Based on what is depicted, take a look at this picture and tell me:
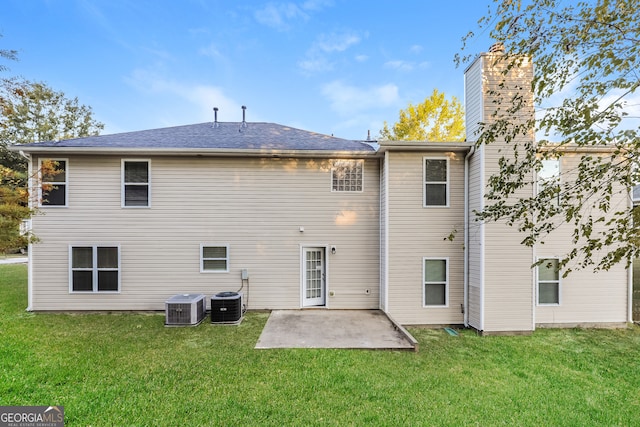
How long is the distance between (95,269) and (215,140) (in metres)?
4.72

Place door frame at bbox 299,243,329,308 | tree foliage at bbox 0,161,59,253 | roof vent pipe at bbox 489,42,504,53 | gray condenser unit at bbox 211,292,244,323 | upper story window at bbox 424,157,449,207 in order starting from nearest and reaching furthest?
tree foliage at bbox 0,161,59,253 → roof vent pipe at bbox 489,42,504,53 → gray condenser unit at bbox 211,292,244,323 → upper story window at bbox 424,157,449,207 → door frame at bbox 299,243,329,308

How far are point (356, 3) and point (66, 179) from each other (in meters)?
10.9

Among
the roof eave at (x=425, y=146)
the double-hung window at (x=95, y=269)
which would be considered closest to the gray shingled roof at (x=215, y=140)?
the roof eave at (x=425, y=146)

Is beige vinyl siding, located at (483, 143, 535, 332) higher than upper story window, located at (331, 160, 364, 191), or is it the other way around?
upper story window, located at (331, 160, 364, 191)

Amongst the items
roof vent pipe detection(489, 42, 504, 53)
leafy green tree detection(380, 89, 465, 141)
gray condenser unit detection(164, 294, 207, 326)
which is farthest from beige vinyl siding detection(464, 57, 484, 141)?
leafy green tree detection(380, 89, 465, 141)

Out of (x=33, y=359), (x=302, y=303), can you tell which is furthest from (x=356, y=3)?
(x=33, y=359)

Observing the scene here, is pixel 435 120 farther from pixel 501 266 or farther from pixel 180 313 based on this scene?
pixel 180 313

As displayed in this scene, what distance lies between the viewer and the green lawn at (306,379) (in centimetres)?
328

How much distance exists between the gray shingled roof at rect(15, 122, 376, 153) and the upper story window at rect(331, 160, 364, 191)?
39 cm

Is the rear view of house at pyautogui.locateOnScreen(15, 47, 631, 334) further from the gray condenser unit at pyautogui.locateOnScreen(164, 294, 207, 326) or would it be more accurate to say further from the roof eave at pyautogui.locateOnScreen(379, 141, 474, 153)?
the gray condenser unit at pyautogui.locateOnScreen(164, 294, 207, 326)

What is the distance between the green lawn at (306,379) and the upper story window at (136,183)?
3.15 m

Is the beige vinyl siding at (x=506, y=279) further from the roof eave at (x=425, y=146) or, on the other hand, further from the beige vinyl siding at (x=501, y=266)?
the roof eave at (x=425, y=146)

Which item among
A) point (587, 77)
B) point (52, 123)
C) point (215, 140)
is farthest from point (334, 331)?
point (52, 123)

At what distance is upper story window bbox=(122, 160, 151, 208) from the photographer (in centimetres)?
716
